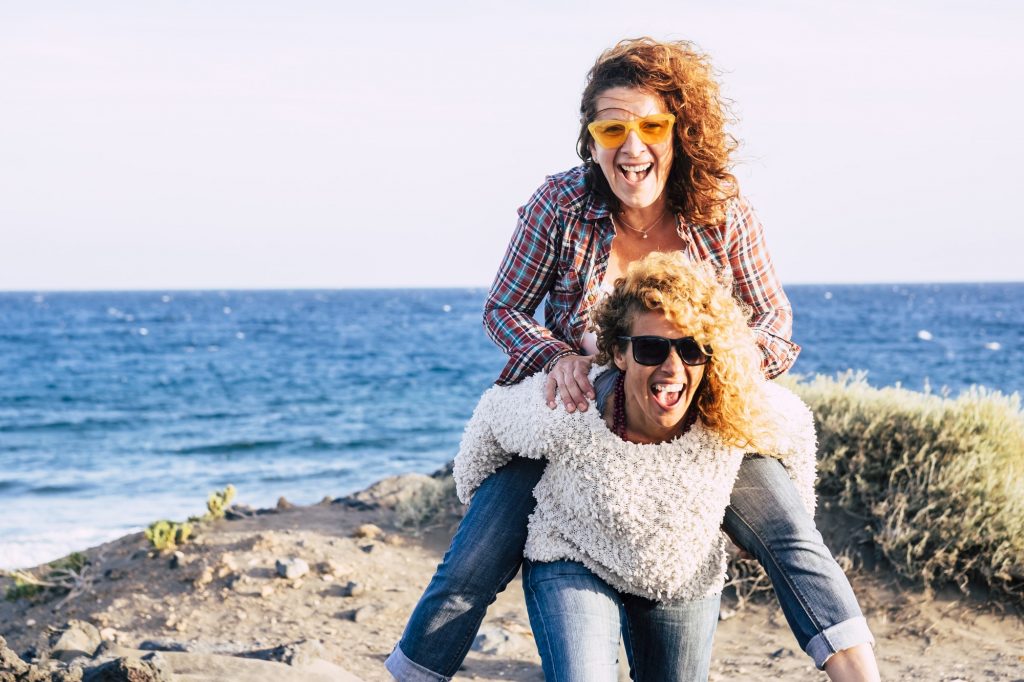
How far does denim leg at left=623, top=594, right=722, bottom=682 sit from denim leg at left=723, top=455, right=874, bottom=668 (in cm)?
28

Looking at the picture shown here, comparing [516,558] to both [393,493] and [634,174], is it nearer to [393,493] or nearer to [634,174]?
[634,174]

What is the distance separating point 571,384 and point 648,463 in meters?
0.34

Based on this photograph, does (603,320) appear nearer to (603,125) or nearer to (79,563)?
(603,125)

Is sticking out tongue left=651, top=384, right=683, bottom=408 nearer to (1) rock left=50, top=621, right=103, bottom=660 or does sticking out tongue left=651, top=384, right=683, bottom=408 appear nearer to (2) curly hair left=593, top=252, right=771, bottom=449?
(2) curly hair left=593, top=252, right=771, bottom=449

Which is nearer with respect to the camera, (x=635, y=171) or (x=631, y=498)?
(x=631, y=498)

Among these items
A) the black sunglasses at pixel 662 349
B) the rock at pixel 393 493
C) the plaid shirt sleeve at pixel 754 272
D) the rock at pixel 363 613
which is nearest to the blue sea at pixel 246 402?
the rock at pixel 393 493

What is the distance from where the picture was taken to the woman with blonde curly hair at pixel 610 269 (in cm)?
313

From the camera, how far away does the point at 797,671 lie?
5094 millimetres

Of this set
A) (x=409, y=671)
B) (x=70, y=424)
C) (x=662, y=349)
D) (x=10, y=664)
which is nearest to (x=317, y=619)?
(x=10, y=664)

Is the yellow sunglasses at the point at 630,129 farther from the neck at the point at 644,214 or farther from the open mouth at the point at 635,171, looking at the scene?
the neck at the point at 644,214

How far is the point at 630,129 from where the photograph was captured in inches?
133

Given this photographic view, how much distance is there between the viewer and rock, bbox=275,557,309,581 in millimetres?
6348

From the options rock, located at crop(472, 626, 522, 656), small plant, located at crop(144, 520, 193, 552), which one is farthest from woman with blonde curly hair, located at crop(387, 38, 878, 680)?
small plant, located at crop(144, 520, 193, 552)

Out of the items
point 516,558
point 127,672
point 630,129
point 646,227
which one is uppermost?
point 630,129
